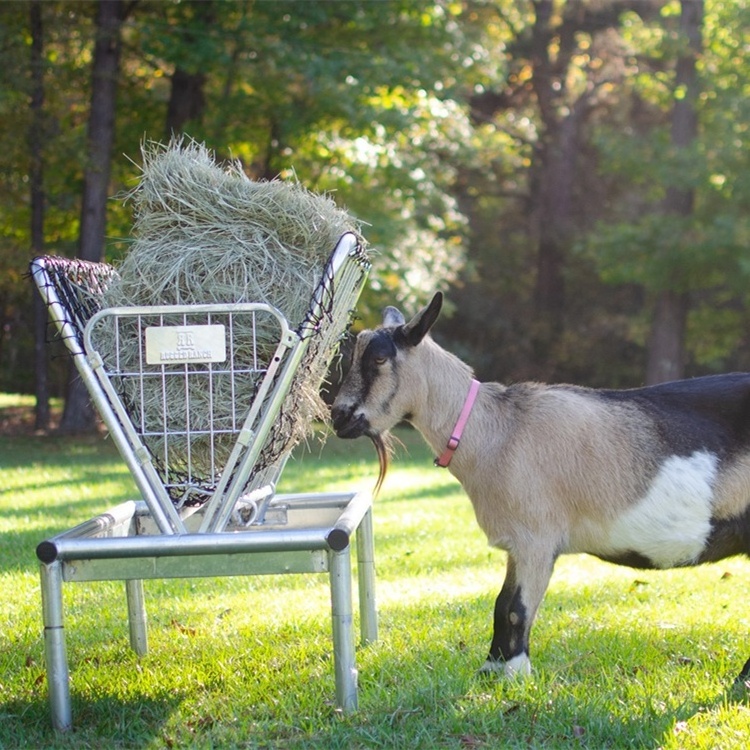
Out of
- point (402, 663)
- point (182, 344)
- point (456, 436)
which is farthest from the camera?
point (402, 663)

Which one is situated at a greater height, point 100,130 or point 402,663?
point 100,130

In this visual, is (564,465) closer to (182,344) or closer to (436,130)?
(182,344)

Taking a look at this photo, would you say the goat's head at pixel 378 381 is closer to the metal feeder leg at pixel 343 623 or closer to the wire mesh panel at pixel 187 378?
the wire mesh panel at pixel 187 378

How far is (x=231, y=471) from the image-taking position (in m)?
3.84

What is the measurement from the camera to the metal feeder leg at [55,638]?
12.2 ft

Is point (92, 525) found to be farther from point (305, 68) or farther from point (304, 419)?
point (305, 68)

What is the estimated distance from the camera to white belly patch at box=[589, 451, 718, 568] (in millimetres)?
4367

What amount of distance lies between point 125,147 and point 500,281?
1337 cm

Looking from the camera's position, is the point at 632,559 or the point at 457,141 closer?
the point at 632,559

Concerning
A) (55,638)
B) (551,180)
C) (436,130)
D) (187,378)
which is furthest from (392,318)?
(551,180)

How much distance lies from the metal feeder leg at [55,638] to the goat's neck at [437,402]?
5.41ft

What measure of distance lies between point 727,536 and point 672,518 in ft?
0.88

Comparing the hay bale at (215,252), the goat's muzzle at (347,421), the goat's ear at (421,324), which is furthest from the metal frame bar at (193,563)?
the goat's ear at (421,324)

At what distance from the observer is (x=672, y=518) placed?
4.37m
